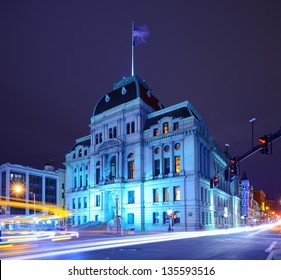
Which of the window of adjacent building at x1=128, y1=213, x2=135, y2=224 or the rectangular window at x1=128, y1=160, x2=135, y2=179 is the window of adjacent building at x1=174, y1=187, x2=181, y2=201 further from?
the rectangular window at x1=128, y1=160, x2=135, y2=179

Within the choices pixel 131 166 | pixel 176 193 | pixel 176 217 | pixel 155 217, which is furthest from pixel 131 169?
pixel 176 217

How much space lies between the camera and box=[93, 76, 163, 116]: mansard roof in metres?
66.4

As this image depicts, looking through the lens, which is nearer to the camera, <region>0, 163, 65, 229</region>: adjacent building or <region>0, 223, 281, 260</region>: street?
<region>0, 223, 281, 260</region>: street

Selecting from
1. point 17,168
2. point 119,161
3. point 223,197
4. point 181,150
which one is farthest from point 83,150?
point 17,168

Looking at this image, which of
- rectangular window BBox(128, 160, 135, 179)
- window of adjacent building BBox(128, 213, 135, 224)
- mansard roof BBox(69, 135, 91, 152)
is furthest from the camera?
mansard roof BBox(69, 135, 91, 152)

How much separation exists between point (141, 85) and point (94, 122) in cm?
1240

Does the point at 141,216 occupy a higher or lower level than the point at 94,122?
lower

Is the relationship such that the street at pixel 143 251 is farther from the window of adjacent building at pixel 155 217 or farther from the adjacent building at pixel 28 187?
the adjacent building at pixel 28 187

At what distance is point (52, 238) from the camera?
3275 centimetres

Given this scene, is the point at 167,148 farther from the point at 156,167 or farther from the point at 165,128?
the point at 156,167

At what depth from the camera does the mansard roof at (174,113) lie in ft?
196

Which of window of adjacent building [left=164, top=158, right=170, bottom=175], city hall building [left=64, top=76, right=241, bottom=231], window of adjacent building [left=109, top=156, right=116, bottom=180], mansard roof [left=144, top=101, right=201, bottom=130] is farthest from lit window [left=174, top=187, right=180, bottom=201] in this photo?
window of adjacent building [left=109, top=156, right=116, bottom=180]

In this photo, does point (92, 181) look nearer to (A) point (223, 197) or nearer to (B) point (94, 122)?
(B) point (94, 122)

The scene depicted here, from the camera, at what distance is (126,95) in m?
67.7
